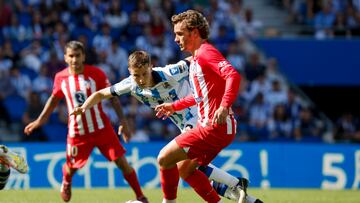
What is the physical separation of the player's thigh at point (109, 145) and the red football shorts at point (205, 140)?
266cm

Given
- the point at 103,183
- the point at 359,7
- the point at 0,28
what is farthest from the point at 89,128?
the point at 359,7

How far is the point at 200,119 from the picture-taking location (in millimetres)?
9414

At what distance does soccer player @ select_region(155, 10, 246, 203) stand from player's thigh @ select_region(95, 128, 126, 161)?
7.93 ft

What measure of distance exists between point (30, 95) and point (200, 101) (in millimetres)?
9676

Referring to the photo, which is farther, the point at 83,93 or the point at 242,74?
the point at 242,74

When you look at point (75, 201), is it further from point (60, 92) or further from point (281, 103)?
point (281, 103)

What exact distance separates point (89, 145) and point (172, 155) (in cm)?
302

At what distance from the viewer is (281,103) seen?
2048 cm

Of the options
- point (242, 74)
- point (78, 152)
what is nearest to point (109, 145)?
point (78, 152)

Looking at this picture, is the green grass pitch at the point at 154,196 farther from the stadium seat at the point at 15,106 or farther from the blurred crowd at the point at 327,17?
the blurred crowd at the point at 327,17

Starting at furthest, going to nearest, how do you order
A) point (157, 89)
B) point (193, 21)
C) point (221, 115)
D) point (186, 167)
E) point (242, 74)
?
point (242, 74) < point (157, 89) < point (186, 167) < point (193, 21) < point (221, 115)

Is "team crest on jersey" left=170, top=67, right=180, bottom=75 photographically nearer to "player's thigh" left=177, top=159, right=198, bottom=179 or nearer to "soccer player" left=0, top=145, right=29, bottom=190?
"player's thigh" left=177, top=159, right=198, bottom=179

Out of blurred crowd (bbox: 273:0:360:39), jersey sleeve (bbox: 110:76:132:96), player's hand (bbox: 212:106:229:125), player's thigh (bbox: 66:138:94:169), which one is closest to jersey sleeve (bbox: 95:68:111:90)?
player's thigh (bbox: 66:138:94:169)

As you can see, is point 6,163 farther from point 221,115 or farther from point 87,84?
point 221,115
